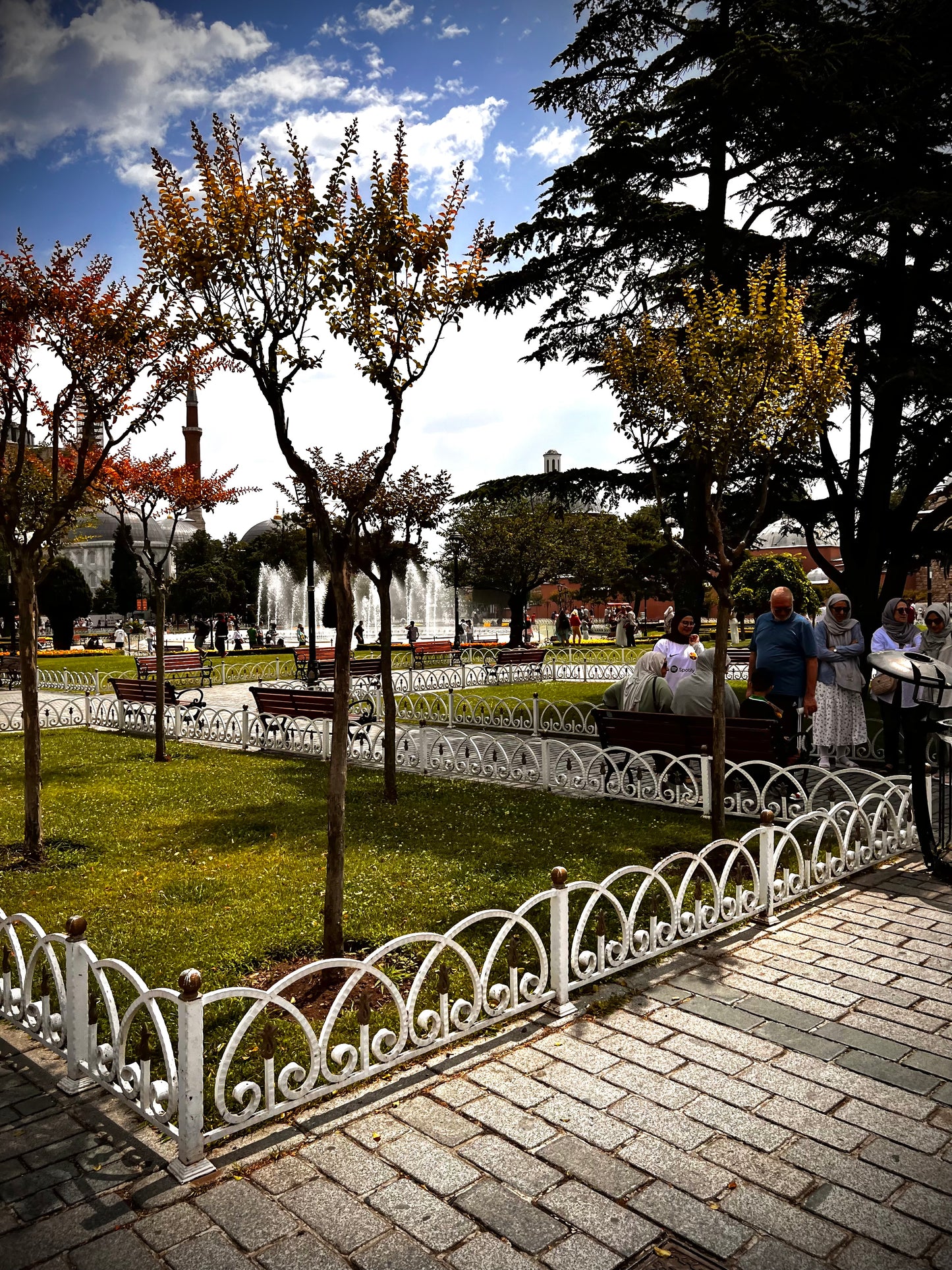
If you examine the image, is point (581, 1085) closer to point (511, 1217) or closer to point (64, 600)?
point (511, 1217)

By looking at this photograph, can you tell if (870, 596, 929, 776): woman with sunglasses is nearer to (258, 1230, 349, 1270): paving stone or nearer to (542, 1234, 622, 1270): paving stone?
(542, 1234, 622, 1270): paving stone

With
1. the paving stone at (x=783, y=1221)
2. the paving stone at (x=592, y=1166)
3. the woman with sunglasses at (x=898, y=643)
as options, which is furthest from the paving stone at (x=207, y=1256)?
the woman with sunglasses at (x=898, y=643)

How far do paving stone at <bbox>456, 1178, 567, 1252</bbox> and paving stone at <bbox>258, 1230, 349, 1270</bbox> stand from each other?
1.35 ft

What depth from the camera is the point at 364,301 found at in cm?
426

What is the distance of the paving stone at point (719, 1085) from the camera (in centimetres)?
330

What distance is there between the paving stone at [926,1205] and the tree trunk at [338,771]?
101 inches

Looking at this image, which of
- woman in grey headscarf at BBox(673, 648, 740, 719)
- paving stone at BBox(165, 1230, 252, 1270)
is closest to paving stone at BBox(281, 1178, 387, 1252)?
paving stone at BBox(165, 1230, 252, 1270)

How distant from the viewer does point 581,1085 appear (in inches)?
134

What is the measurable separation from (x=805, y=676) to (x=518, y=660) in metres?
14.0

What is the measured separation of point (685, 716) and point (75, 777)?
6.90m

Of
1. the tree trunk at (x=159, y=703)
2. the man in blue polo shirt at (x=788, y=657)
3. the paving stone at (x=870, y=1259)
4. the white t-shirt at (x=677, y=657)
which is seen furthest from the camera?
the tree trunk at (x=159, y=703)

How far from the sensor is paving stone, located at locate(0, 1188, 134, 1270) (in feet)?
8.29

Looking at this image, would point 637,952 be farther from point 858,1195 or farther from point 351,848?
point 351,848

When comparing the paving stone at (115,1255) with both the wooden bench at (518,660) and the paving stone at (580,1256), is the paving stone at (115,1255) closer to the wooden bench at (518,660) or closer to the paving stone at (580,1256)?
the paving stone at (580,1256)
